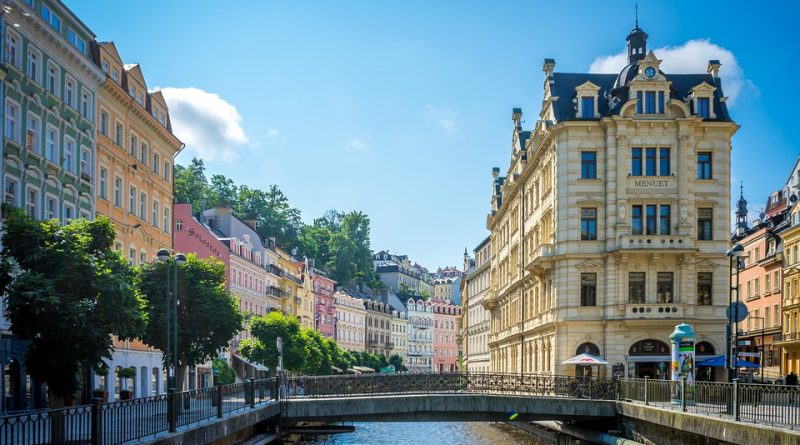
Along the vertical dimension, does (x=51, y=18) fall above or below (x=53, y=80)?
above

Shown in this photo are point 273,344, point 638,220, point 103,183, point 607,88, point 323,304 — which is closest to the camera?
point 103,183

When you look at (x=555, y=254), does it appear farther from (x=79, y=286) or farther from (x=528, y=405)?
(x=79, y=286)

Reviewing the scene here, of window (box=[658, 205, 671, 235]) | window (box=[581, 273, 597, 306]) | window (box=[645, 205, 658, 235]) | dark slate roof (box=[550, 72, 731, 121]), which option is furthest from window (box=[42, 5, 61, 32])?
window (box=[658, 205, 671, 235])

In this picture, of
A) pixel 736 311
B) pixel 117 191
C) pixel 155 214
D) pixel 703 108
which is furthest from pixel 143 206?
pixel 736 311

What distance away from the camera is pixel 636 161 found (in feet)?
180

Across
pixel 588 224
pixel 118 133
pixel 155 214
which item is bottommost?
pixel 588 224

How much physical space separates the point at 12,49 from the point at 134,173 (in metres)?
16.5

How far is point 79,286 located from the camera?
3058 centimetres

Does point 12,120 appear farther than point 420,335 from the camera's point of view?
No

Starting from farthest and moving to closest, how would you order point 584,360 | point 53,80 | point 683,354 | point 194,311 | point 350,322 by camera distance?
point 350,322 < point 584,360 < point 194,311 < point 53,80 < point 683,354

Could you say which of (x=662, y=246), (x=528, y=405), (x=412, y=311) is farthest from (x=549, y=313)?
(x=412, y=311)

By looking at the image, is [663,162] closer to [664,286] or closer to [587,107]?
[587,107]

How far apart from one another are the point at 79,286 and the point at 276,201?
107 m

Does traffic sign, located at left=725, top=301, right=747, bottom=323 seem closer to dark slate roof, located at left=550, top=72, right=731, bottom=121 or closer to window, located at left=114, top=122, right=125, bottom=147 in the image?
dark slate roof, located at left=550, top=72, right=731, bottom=121
